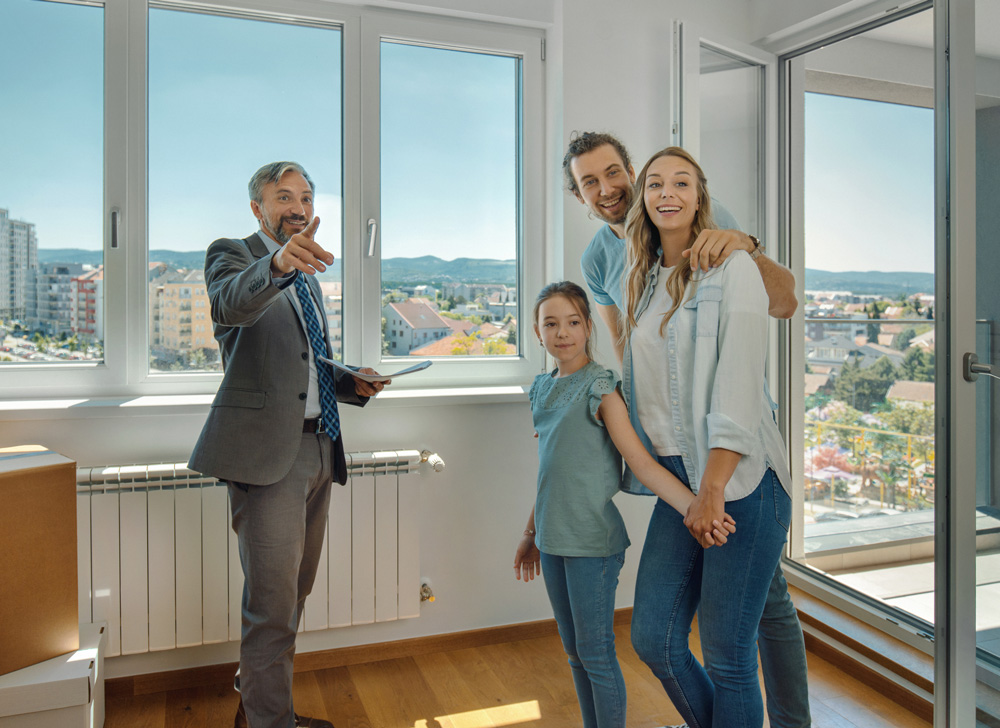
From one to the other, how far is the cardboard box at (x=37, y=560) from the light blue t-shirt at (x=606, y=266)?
1.41 m

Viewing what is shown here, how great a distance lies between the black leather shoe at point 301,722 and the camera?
1.92 m

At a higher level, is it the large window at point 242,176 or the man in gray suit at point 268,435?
the large window at point 242,176

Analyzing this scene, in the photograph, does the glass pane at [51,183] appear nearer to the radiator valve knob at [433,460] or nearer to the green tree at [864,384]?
the radiator valve knob at [433,460]

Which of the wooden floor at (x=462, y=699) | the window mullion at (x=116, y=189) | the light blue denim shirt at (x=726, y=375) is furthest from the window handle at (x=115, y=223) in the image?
the light blue denim shirt at (x=726, y=375)

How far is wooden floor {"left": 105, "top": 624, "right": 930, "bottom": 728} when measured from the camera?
2.02 m

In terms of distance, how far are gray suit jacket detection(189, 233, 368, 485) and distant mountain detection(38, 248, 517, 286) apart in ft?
2.26

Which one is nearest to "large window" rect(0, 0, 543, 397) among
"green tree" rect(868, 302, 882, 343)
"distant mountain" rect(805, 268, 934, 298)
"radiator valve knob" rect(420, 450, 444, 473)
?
"radiator valve knob" rect(420, 450, 444, 473)

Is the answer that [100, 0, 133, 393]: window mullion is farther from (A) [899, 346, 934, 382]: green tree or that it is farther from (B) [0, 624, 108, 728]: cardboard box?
(A) [899, 346, 934, 382]: green tree

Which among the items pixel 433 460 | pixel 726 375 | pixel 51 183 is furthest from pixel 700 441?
pixel 51 183

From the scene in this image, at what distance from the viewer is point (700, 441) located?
4.53 feet

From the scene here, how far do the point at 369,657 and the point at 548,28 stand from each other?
2.34 m

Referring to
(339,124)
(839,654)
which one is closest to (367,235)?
(339,124)

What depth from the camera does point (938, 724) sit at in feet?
5.73

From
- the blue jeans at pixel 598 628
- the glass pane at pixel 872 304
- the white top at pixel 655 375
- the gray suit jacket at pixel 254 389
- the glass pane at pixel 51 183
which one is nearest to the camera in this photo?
the white top at pixel 655 375
